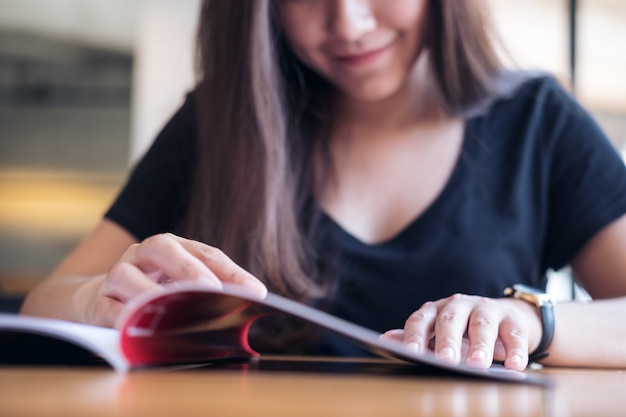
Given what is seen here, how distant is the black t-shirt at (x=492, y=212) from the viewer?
3.02 ft

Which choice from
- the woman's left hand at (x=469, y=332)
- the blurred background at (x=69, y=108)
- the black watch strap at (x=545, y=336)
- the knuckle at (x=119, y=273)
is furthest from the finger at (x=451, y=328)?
the blurred background at (x=69, y=108)

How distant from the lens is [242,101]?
953 mm

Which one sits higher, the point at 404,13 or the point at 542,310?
the point at 404,13

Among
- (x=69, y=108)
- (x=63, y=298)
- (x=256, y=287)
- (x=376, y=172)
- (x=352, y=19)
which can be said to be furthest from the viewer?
(x=69, y=108)

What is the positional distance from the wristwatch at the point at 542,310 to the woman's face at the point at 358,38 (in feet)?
1.22

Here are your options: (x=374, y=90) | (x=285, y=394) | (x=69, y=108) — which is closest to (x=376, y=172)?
(x=374, y=90)

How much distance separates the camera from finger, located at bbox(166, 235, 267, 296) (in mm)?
490

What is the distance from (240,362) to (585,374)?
25cm

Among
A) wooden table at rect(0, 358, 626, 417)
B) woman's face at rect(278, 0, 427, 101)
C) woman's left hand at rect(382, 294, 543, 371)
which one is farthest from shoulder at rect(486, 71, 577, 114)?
wooden table at rect(0, 358, 626, 417)

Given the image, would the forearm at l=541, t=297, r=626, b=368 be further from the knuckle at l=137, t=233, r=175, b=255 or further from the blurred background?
the blurred background

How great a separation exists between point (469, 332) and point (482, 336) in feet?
0.05

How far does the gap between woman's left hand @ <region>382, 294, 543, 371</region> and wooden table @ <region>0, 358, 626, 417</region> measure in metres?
0.03

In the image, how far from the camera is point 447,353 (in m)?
0.50

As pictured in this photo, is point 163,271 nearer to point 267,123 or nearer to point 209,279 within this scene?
point 209,279
